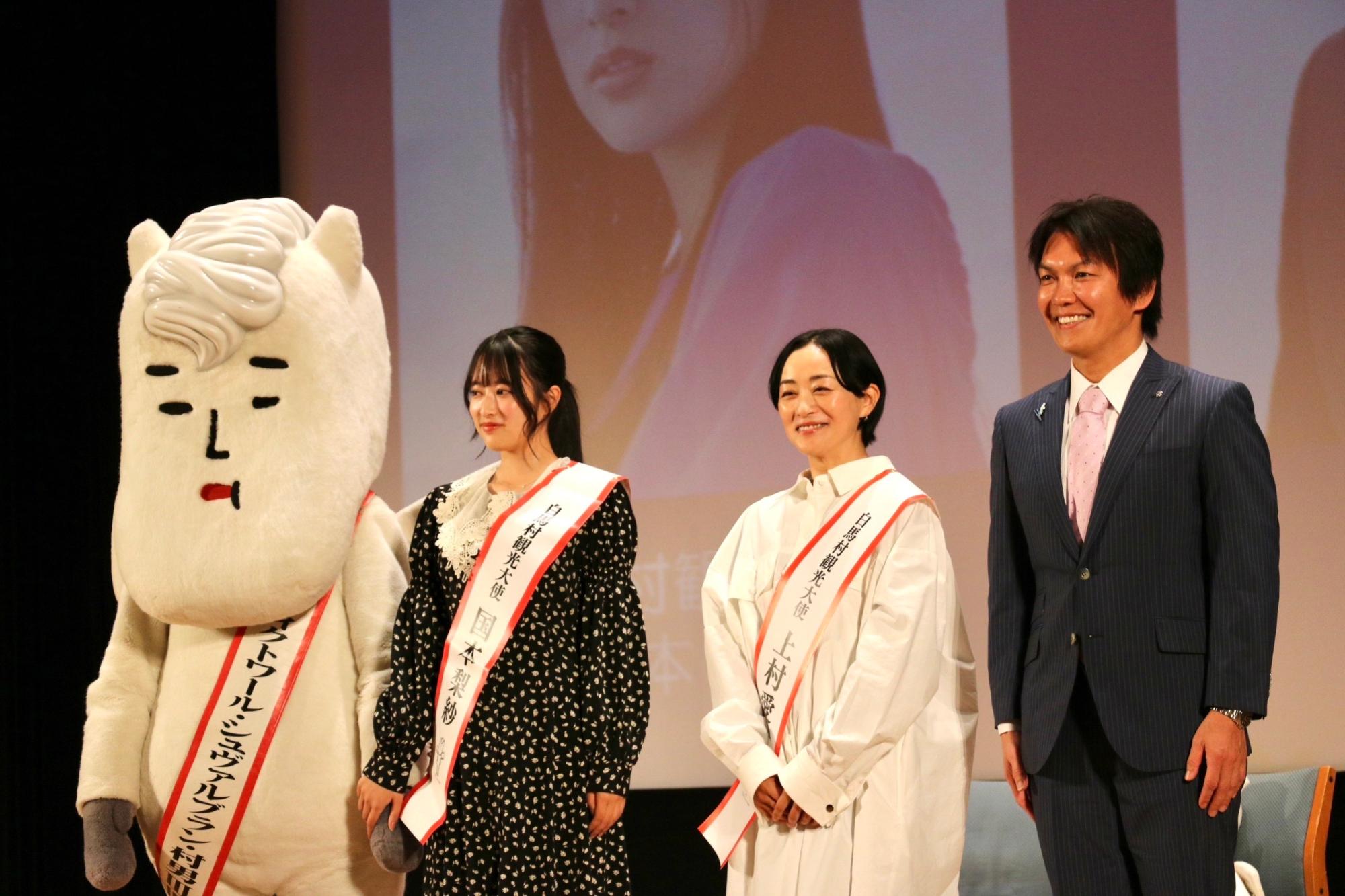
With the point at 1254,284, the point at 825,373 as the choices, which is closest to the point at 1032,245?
the point at 825,373

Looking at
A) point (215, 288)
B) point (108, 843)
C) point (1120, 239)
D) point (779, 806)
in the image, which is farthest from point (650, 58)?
point (108, 843)

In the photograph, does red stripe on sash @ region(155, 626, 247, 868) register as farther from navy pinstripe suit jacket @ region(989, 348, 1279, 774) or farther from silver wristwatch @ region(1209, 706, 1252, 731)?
silver wristwatch @ region(1209, 706, 1252, 731)

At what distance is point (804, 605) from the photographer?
7.45 feet

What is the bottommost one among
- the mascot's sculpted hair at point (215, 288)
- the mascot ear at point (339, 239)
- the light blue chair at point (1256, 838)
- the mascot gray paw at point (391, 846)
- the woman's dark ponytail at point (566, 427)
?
the light blue chair at point (1256, 838)

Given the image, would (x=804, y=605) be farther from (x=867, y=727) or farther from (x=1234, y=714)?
(x=1234, y=714)

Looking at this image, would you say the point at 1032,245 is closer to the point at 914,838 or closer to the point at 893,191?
the point at 914,838

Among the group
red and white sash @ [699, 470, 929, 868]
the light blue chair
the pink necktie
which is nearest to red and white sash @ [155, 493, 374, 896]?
red and white sash @ [699, 470, 929, 868]

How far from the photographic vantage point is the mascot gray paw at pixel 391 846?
209 cm

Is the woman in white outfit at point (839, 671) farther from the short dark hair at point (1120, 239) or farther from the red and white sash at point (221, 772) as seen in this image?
the red and white sash at point (221, 772)

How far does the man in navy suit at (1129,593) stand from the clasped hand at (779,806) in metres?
0.38

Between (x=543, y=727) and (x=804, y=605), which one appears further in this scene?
(x=804, y=605)

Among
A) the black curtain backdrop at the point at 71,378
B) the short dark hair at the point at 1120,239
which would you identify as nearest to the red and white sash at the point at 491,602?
the short dark hair at the point at 1120,239

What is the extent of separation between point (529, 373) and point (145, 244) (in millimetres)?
756

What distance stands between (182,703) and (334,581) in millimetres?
329
